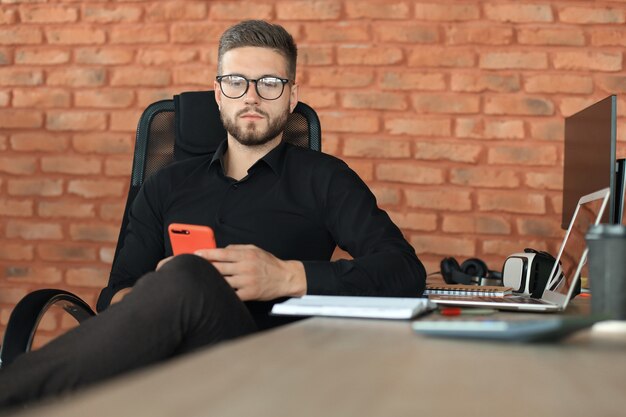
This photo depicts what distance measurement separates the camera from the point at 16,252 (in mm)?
2738

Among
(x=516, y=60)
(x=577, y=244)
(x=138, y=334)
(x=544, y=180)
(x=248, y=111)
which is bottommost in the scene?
(x=138, y=334)

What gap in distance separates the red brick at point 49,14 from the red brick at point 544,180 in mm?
1671

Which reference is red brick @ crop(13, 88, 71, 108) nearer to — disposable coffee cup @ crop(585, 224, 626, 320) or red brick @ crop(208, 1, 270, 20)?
red brick @ crop(208, 1, 270, 20)

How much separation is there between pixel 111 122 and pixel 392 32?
102 centimetres

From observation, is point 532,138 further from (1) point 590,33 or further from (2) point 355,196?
(2) point 355,196

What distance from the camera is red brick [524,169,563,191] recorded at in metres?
2.54

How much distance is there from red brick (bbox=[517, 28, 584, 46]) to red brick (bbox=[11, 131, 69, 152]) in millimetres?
1613

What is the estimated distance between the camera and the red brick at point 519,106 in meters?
2.55

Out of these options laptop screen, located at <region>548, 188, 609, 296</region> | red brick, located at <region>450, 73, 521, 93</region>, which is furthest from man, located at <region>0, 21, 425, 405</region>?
red brick, located at <region>450, 73, 521, 93</region>

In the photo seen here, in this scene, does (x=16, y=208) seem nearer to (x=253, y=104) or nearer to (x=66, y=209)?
(x=66, y=209)

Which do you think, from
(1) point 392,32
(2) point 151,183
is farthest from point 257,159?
(1) point 392,32

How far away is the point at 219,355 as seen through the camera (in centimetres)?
61

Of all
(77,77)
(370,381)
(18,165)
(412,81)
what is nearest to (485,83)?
(412,81)

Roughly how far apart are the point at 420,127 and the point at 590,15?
669 millimetres
